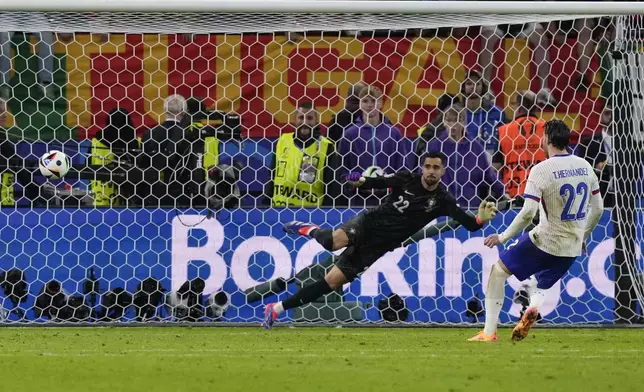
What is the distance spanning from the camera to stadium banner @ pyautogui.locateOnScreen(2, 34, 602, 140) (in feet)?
35.1

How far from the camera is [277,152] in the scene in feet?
34.7

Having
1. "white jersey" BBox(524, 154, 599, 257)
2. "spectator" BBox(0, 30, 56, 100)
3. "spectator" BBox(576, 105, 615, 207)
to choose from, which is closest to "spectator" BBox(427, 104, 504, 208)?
"spectator" BBox(576, 105, 615, 207)

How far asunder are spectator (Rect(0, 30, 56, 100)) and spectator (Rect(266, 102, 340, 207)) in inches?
84.2

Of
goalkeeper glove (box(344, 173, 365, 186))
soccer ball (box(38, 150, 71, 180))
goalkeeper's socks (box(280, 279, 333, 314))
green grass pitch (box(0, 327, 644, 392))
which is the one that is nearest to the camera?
green grass pitch (box(0, 327, 644, 392))

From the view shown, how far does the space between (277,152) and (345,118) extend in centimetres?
68

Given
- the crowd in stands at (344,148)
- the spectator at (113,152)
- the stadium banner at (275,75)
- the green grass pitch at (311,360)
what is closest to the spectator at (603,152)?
the crowd in stands at (344,148)

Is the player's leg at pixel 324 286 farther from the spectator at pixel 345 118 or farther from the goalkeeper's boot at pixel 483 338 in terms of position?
the goalkeeper's boot at pixel 483 338

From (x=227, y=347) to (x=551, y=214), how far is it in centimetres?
248

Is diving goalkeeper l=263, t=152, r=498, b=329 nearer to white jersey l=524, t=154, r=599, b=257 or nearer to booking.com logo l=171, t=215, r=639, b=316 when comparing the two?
booking.com logo l=171, t=215, r=639, b=316

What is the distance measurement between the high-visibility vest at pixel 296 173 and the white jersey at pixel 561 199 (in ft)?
8.35

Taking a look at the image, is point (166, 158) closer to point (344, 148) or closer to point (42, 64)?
point (42, 64)

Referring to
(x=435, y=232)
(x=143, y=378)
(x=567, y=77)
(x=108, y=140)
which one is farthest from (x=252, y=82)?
(x=143, y=378)

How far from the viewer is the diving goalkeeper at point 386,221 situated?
10070 mm

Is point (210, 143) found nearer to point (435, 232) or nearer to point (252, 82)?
point (252, 82)
